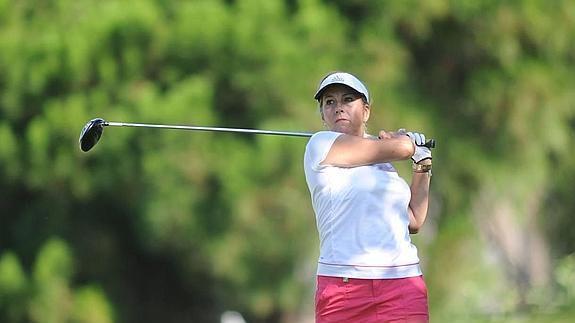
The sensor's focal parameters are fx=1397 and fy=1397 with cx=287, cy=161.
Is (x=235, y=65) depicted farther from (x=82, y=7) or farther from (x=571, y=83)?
(x=571, y=83)

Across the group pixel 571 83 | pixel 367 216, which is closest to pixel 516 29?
pixel 571 83

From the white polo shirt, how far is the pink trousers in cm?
3

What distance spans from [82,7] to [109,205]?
61.6 inches

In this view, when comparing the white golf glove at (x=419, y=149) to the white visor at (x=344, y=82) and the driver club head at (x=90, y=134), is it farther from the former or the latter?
the driver club head at (x=90, y=134)

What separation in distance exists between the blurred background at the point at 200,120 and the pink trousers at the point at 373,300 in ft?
19.5

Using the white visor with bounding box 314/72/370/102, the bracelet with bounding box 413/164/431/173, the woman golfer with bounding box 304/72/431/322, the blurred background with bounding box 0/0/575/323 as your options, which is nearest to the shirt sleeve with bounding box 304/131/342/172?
the woman golfer with bounding box 304/72/431/322

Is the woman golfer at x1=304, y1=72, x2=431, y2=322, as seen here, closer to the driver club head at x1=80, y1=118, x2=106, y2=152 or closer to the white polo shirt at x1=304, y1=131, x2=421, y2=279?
the white polo shirt at x1=304, y1=131, x2=421, y2=279

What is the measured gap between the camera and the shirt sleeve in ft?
14.0

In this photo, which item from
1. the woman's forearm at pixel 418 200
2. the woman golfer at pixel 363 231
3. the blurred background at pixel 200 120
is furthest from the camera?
the blurred background at pixel 200 120

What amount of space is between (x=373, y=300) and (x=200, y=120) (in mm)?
6225

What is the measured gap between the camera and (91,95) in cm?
1047

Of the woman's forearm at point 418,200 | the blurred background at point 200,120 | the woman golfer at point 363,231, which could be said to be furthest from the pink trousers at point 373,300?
the blurred background at point 200,120

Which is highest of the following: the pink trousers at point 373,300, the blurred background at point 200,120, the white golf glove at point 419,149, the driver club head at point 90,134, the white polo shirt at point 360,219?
the blurred background at point 200,120

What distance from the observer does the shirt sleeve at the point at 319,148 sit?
427 centimetres
